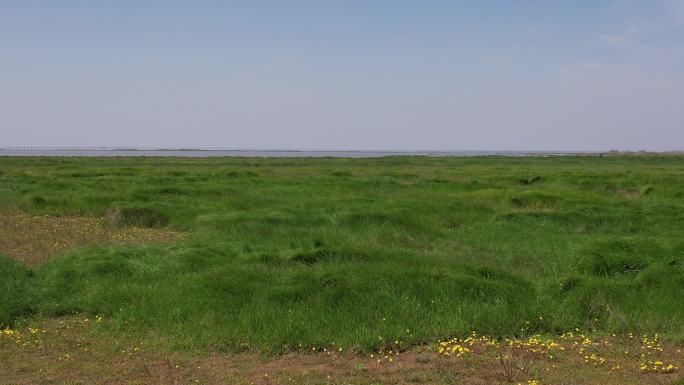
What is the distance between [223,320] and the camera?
307 inches

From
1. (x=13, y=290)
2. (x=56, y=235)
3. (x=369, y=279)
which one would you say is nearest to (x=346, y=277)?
(x=369, y=279)

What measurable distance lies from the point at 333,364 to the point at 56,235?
36.3ft

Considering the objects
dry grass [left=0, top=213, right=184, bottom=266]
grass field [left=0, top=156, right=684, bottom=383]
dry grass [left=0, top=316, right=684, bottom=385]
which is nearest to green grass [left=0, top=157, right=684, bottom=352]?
grass field [left=0, top=156, right=684, bottom=383]

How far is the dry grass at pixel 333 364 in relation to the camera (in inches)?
240

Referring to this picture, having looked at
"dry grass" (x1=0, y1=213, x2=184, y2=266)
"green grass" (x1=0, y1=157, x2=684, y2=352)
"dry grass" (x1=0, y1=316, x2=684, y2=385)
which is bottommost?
"dry grass" (x1=0, y1=316, x2=684, y2=385)

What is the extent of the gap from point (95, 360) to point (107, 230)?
10.2m

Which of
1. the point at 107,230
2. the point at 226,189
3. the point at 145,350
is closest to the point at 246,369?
the point at 145,350

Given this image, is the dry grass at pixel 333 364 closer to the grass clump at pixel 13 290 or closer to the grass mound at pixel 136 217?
the grass clump at pixel 13 290

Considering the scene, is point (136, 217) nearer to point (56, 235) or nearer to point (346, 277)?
point (56, 235)

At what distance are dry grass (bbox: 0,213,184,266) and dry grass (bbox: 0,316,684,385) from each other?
5322 millimetres

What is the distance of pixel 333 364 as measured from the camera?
661cm

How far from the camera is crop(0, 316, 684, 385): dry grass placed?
20.0 ft

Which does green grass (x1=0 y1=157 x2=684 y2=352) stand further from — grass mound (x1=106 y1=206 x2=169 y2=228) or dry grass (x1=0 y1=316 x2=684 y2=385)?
dry grass (x1=0 y1=316 x2=684 y2=385)

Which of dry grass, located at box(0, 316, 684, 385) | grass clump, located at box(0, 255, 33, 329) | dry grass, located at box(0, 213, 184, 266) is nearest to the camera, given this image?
dry grass, located at box(0, 316, 684, 385)
